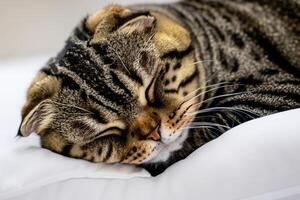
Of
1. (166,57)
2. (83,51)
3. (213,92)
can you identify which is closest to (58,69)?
(83,51)

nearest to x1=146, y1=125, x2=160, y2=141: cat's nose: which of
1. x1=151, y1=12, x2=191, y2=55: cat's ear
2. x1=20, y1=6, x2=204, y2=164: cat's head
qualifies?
x1=20, y1=6, x2=204, y2=164: cat's head

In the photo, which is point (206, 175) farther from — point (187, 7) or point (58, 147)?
point (187, 7)

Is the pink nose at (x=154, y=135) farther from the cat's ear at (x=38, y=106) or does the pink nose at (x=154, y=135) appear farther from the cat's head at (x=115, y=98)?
the cat's ear at (x=38, y=106)

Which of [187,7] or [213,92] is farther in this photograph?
[187,7]

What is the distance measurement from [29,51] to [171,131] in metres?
1.07

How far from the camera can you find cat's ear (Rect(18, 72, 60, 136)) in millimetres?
885

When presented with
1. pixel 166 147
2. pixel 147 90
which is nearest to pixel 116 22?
pixel 147 90

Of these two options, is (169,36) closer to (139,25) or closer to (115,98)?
(139,25)

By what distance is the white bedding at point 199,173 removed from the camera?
28.8 inches

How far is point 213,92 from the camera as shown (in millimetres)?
990

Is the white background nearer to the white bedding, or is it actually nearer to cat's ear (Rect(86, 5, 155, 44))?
cat's ear (Rect(86, 5, 155, 44))

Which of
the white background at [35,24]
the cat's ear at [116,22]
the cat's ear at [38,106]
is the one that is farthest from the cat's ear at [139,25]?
the white background at [35,24]

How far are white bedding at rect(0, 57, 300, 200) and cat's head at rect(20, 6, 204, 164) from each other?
0.12 feet

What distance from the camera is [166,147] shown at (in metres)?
0.90
